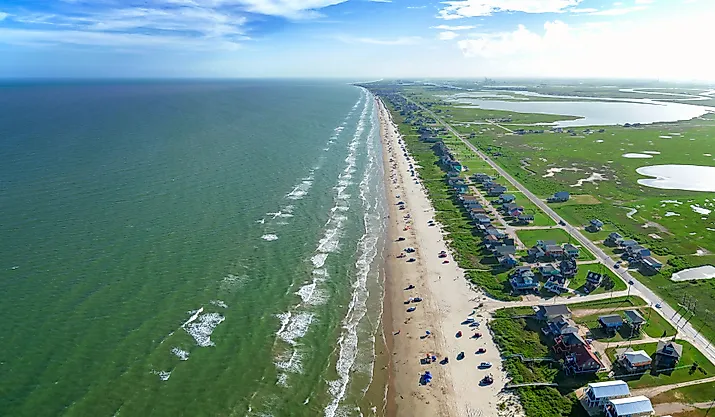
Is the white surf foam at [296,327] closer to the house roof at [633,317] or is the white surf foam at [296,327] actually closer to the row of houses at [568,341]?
the row of houses at [568,341]

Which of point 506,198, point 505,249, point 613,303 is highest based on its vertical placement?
point 506,198

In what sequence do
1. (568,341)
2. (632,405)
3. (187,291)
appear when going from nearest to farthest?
(632,405) < (568,341) < (187,291)

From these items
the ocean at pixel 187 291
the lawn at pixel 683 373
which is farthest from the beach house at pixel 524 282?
the ocean at pixel 187 291

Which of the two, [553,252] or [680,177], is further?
[680,177]

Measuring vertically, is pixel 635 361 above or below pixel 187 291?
below

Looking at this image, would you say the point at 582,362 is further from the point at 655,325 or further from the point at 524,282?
the point at 524,282

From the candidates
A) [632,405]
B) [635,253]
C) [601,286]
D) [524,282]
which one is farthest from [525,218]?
[632,405]

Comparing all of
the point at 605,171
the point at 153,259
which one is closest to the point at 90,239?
the point at 153,259

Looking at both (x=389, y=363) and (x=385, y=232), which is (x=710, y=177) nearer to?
(x=385, y=232)
